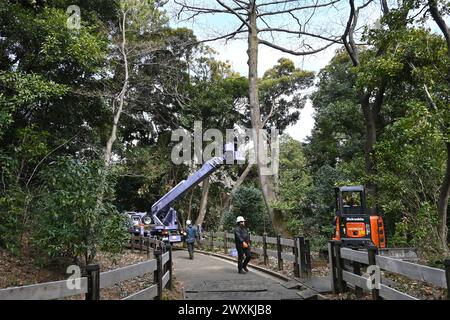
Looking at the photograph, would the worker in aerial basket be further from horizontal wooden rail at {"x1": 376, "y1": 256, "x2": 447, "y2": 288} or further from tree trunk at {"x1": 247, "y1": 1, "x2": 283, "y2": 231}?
horizontal wooden rail at {"x1": 376, "y1": 256, "x2": 447, "y2": 288}

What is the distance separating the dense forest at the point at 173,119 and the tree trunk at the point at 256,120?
53 mm

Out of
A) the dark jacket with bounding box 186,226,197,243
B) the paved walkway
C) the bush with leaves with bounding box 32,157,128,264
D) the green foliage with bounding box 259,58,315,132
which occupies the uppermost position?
the green foliage with bounding box 259,58,315,132

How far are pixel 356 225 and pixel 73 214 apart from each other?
7.46 m

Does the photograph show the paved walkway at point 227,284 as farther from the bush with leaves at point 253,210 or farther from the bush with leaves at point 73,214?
the bush with leaves at point 253,210

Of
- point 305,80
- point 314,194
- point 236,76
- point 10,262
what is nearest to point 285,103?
point 305,80

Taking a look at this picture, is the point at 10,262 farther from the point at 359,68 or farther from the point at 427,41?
the point at 427,41

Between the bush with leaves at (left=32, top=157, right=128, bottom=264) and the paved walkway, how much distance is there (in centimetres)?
239

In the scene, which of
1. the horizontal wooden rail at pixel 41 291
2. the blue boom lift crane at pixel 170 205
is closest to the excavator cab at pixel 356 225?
the blue boom lift crane at pixel 170 205

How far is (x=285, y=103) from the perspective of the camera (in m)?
29.3

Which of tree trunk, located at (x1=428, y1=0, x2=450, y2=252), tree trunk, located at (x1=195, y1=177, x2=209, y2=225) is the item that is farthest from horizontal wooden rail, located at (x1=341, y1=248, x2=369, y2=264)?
tree trunk, located at (x1=195, y1=177, x2=209, y2=225)

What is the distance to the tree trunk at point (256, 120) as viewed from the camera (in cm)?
1399

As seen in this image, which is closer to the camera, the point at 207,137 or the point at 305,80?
the point at 207,137

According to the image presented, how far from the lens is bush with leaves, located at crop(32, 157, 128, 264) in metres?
8.92

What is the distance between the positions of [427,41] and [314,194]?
644 centimetres
